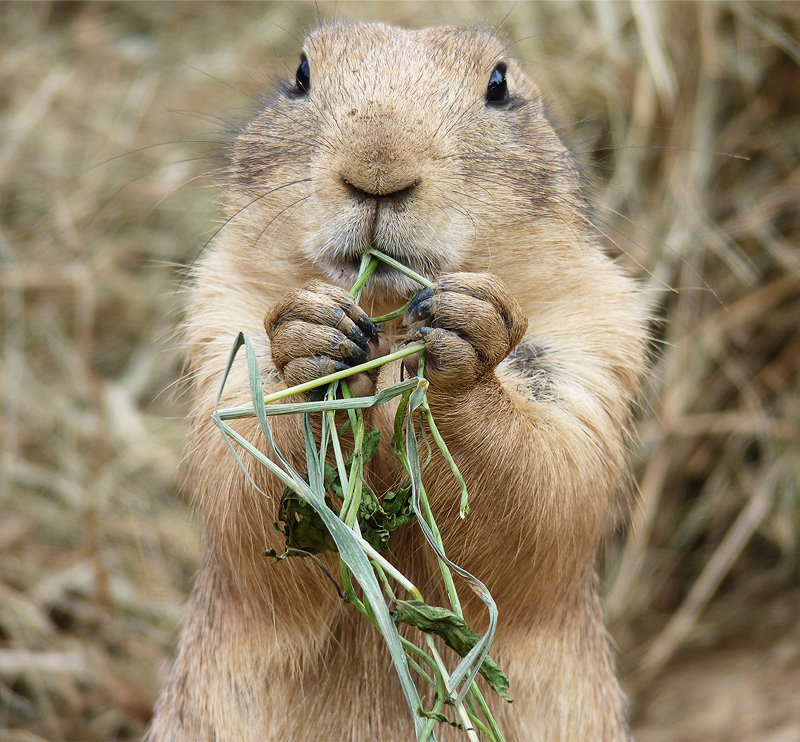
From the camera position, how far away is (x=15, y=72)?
6.75 m

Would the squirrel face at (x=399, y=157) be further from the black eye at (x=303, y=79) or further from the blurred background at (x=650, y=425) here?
the blurred background at (x=650, y=425)

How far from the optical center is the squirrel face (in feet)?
7.55

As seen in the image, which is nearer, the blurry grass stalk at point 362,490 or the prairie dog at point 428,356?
the blurry grass stalk at point 362,490

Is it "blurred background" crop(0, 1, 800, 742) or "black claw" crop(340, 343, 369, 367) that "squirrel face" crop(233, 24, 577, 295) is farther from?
"blurred background" crop(0, 1, 800, 742)

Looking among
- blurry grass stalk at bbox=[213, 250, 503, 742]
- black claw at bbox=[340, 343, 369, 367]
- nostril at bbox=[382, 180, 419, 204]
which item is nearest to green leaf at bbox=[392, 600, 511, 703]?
blurry grass stalk at bbox=[213, 250, 503, 742]

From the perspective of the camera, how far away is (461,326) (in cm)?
221

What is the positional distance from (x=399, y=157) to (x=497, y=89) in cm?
82

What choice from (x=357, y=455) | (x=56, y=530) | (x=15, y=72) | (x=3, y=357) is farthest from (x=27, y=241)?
(x=357, y=455)

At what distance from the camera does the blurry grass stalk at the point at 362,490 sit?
1.99m

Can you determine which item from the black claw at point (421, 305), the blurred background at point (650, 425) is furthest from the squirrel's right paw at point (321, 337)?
the blurred background at point (650, 425)

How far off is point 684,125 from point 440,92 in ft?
10.7

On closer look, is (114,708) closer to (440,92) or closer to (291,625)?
(291,625)

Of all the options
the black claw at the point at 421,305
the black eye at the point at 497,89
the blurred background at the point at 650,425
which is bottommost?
the blurred background at the point at 650,425

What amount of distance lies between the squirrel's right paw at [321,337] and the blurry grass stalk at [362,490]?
43mm
